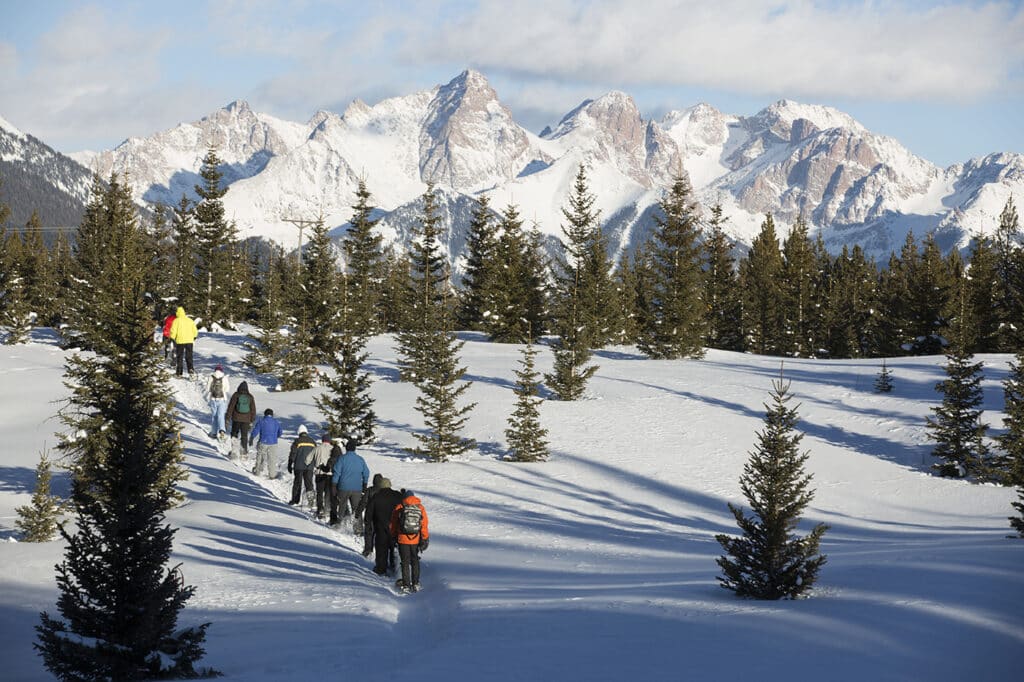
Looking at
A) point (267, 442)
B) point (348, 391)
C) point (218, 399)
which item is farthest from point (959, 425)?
point (218, 399)

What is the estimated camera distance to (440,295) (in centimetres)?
3403

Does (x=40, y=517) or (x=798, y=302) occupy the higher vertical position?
(x=798, y=302)

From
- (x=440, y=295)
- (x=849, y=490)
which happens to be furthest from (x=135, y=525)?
(x=440, y=295)

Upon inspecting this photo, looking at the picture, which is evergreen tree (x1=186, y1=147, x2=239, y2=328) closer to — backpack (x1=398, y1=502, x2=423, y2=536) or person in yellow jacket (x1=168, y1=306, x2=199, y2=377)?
person in yellow jacket (x1=168, y1=306, x2=199, y2=377)

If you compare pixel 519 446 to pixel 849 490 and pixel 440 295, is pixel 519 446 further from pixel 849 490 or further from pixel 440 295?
pixel 440 295

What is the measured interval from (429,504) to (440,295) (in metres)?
16.4

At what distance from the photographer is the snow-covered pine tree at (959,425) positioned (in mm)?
23906

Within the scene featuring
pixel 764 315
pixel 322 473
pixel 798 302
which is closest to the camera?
pixel 322 473

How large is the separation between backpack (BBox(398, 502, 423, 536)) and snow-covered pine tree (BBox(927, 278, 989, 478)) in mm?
18312

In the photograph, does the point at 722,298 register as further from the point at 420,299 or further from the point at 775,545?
the point at 775,545

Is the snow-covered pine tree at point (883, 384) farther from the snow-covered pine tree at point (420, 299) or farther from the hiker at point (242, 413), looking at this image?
the hiker at point (242, 413)

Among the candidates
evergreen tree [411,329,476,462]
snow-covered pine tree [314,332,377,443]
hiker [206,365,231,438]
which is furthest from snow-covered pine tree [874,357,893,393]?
hiker [206,365,231,438]

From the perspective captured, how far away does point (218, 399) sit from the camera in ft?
76.0

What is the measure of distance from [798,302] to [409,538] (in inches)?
1716
